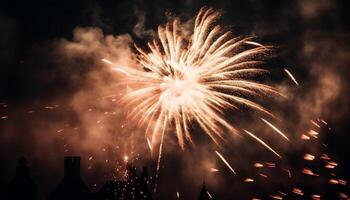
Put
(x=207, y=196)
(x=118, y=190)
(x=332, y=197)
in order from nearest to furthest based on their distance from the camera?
(x=332, y=197)
(x=207, y=196)
(x=118, y=190)

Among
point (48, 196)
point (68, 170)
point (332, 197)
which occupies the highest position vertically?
point (332, 197)

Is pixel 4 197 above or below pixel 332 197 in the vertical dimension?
below

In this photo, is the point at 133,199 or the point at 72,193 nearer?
the point at 133,199

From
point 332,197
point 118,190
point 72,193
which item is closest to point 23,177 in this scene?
point 72,193

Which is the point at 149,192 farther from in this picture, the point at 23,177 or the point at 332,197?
the point at 332,197

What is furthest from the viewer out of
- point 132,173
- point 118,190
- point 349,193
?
point 118,190

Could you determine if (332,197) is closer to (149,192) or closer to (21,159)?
(149,192)
